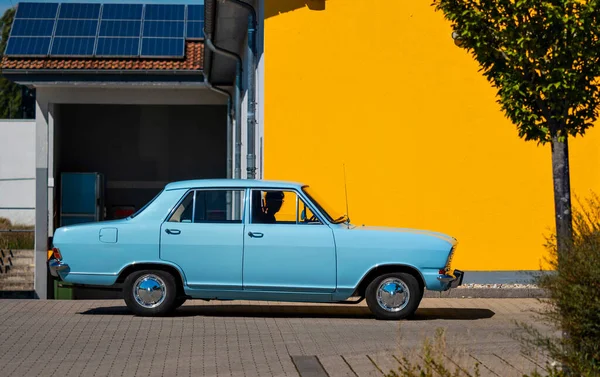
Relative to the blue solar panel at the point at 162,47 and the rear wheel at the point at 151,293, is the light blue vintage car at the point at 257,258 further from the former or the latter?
the blue solar panel at the point at 162,47

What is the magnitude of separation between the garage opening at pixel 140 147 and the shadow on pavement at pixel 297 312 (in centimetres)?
2062

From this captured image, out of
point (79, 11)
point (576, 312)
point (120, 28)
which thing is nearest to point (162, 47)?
point (120, 28)

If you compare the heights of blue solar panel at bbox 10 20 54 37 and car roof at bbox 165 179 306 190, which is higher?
blue solar panel at bbox 10 20 54 37

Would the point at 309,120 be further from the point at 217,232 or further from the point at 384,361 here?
the point at 384,361

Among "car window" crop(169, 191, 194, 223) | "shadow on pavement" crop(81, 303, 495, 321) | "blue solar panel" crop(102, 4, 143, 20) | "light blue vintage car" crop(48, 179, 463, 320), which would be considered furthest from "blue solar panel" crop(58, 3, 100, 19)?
"light blue vintage car" crop(48, 179, 463, 320)

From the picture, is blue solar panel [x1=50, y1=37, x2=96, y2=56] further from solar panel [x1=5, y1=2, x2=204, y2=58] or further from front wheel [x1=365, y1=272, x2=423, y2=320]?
front wheel [x1=365, y1=272, x2=423, y2=320]

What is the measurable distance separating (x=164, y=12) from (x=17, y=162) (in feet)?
70.6

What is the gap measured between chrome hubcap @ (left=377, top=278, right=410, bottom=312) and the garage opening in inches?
880

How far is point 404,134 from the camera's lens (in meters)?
16.6

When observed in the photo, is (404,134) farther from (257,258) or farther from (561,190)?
(561,190)

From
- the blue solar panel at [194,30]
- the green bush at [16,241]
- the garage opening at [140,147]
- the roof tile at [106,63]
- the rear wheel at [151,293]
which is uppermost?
the blue solar panel at [194,30]

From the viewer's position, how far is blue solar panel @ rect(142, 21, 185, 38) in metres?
28.8

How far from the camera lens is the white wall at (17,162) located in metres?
50.2

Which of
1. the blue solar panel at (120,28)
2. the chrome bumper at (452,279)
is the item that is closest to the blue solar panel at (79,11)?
the blue solar panel at (120,28)
